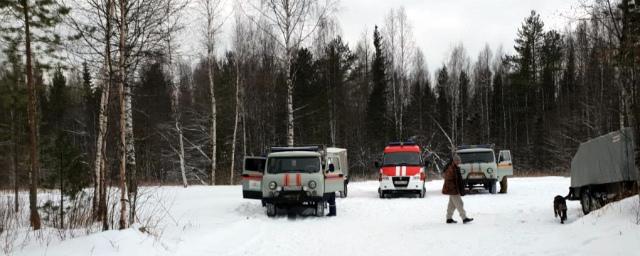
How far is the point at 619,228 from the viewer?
8.65 m

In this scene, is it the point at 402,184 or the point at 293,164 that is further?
the point at 402,184

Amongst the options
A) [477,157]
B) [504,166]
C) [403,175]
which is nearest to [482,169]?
[477,157]

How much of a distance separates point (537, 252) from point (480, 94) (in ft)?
175

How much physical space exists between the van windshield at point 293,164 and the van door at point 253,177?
1.02 meters

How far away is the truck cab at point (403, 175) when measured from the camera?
71.3 feet

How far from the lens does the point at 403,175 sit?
21766 millimetres

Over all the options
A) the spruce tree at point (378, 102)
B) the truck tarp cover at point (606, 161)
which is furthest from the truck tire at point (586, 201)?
the spruce tree at point (378, 102)

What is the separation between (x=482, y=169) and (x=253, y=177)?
11252 millimetres

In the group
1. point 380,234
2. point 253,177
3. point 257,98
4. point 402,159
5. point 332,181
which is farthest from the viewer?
point 257,98

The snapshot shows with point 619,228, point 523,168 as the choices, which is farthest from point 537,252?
point 523,168

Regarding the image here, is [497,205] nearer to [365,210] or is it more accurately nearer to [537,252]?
[365,210]

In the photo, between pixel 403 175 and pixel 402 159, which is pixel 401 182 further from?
pixel 402 159

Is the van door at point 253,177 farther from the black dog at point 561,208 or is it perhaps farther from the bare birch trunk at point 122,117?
the black dog at point 561,208

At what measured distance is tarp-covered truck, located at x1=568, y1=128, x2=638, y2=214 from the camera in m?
11.1
